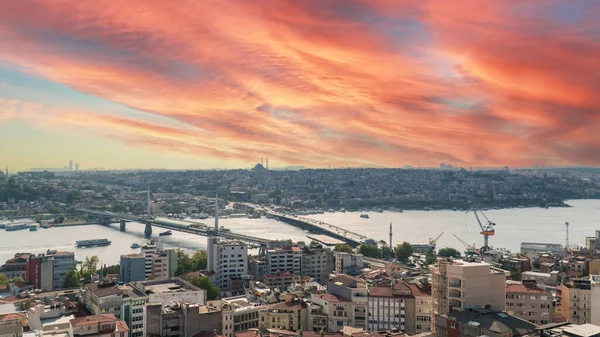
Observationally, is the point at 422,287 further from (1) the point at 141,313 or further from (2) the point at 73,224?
(2) the point at 73,224

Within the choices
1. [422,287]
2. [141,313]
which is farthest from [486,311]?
[141,313]

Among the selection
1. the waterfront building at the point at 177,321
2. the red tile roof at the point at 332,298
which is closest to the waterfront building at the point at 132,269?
the red tile roof at the point at 332,298

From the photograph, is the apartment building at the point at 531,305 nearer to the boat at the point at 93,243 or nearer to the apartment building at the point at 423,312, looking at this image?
the apartment building at the point at 423,312

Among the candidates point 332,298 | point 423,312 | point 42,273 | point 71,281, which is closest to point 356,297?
point 332,298

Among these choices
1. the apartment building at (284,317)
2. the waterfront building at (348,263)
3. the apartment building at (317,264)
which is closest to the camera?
the apartment building at (284,317)

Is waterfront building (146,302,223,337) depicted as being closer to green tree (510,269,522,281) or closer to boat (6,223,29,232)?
green tree (510,269,522,281)

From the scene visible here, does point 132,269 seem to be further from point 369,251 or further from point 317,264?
point 369,251
